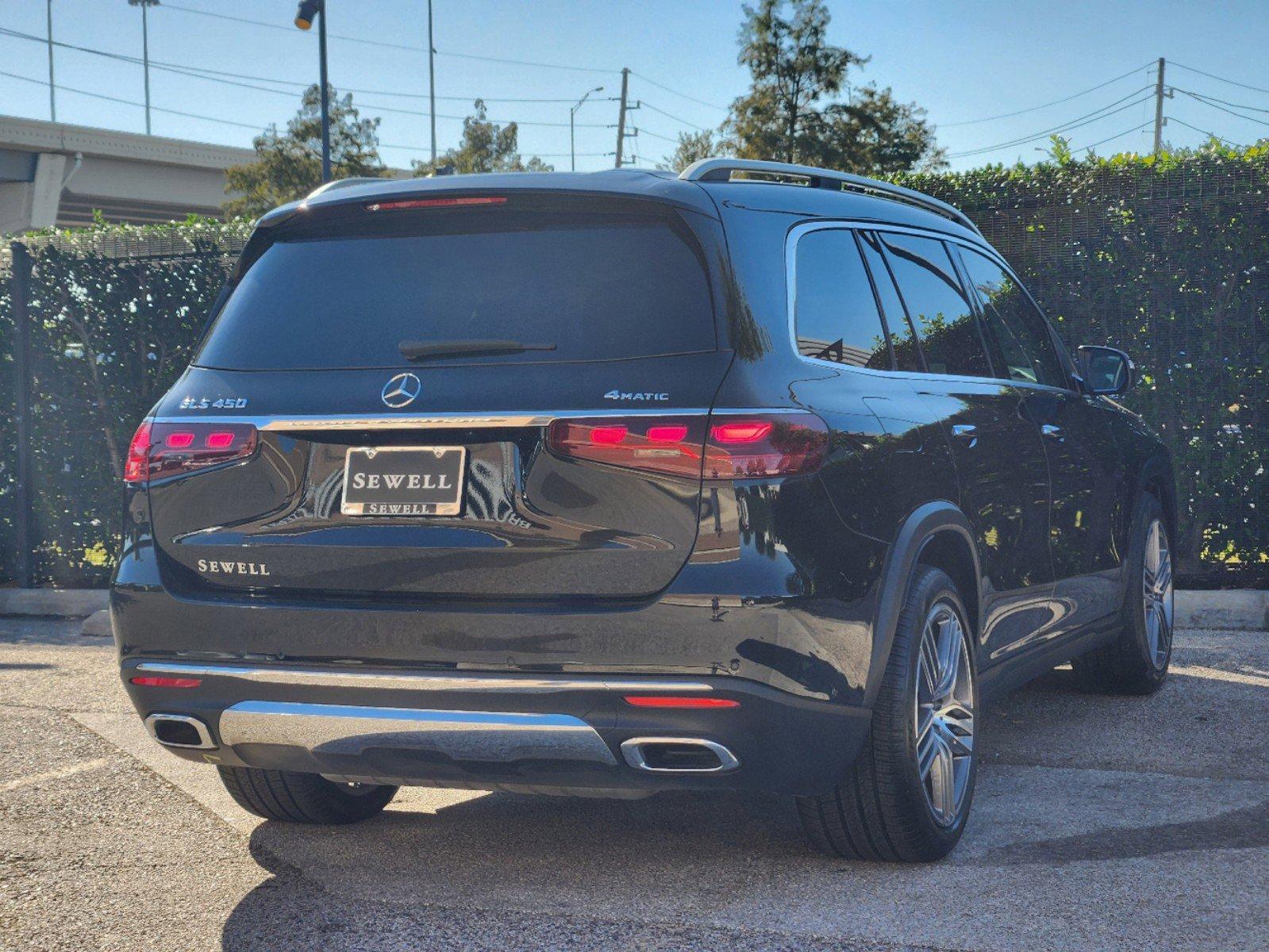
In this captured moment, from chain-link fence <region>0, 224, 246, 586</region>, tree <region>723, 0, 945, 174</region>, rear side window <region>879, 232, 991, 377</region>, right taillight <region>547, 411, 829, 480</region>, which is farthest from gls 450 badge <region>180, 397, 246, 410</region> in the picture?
tree <region>723, 0, 945, 174</region>

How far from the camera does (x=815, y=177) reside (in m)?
4.56

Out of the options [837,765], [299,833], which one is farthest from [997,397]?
[299,833]

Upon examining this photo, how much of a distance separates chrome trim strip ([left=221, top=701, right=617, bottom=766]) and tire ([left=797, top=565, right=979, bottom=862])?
776mm

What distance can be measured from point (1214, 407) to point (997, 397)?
4.96 meters

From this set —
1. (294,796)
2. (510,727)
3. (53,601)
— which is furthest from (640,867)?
(53,601)

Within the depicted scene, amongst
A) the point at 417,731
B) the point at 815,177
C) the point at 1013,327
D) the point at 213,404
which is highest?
the point at 815,177

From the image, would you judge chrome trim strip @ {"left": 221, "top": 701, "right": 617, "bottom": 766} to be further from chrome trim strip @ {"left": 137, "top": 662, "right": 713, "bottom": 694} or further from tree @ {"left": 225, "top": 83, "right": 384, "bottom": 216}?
tree @ {"left": 225, "top": 83, "right": 384, "bottom": 216}

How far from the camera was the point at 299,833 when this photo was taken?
15.3ft

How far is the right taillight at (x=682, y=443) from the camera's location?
11.5ft

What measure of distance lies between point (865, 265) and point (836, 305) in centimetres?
38

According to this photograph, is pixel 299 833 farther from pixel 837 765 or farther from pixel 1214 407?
pixel 1214 407

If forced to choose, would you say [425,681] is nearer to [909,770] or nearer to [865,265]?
[909,770]

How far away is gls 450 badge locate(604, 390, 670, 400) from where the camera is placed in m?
3.55

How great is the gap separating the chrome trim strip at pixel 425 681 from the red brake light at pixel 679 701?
19mm
